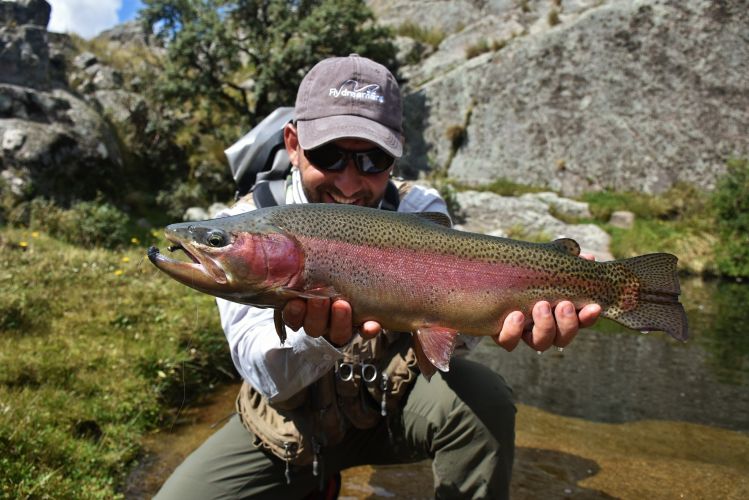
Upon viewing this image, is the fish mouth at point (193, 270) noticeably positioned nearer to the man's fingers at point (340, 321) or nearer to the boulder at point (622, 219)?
the man's fingers at point (340, 321)

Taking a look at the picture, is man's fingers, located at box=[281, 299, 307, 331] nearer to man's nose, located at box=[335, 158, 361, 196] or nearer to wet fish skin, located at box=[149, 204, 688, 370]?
wet fish skin, located at box=[149, 204, 688, 370]

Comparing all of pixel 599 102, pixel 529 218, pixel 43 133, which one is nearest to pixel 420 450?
pixel 43 133

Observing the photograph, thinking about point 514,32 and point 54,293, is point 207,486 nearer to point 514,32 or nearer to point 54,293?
point 54,293

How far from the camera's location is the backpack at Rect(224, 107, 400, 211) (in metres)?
3.47

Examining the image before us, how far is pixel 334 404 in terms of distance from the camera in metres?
3.09

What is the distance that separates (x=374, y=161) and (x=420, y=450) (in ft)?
5.76

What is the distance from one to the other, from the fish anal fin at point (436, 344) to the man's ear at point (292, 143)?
155 centimetres

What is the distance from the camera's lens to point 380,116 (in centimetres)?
321

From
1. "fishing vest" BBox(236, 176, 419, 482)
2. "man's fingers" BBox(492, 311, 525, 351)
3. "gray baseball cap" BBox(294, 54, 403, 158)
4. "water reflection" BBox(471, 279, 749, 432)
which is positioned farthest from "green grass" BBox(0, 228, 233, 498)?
"water reflection" BBox(471, 279, 749, 432)

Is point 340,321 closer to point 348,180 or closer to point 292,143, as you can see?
point 348,180

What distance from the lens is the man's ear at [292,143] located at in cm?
346

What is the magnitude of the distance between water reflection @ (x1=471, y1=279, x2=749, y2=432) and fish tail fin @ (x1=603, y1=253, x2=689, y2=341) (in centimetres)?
344

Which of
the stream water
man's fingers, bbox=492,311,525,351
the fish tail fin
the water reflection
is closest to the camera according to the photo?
man's fingers, bbox=492,311,525,351

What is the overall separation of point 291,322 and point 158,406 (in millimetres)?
3022
